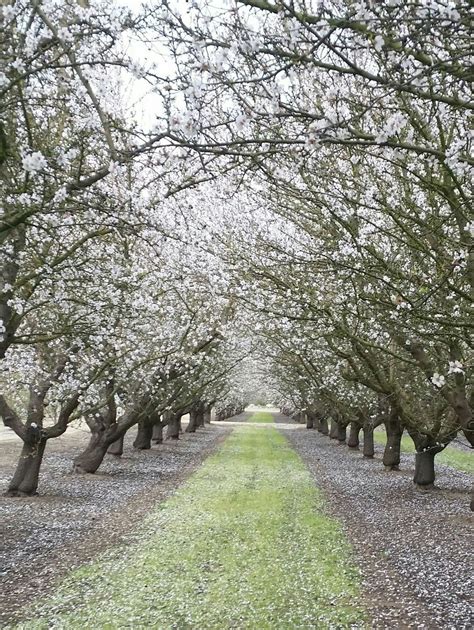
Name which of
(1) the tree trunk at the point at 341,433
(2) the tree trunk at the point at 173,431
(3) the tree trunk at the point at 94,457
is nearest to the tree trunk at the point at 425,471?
(3) the tree trunk at the point at 94,457

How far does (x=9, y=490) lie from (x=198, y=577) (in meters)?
10.6

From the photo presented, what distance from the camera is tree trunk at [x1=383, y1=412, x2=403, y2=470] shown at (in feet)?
89.1

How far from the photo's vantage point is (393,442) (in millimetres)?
28328

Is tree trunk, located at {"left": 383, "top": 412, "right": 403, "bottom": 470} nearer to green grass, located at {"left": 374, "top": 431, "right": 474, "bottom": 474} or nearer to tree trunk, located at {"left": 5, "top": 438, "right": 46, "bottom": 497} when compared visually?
green grass, located at {"left": 374, "top": 431, "right": 474, "bottom": 474}

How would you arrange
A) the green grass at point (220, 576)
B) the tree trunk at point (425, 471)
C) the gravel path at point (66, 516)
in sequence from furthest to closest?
the tree trunk at point (425, 471), the gravel path at point (66, 516), the green grass at point (220, 576)

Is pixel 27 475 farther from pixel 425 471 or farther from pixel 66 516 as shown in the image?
pixel 425 471

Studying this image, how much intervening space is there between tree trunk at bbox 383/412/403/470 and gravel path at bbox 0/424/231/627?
986 centimetres

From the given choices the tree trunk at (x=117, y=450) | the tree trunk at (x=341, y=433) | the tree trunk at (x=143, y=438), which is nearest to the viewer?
the tree trunk at (x=117, y=450)

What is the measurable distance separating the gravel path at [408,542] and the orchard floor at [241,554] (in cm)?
4

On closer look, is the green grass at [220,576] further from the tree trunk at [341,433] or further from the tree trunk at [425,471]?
the tree trunk at [341,433]

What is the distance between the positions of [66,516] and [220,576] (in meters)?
7.27

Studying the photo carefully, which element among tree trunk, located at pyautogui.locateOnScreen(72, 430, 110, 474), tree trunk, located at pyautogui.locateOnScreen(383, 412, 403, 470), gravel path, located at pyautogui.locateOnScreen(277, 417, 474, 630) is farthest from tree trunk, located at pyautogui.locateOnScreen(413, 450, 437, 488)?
tree trunk, located at pyautogui.locateOnScreen(72, 430, 110, 474)

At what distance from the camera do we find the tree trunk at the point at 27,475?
63.3 ft

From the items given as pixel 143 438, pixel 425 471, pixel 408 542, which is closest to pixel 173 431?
pixel 143 438
